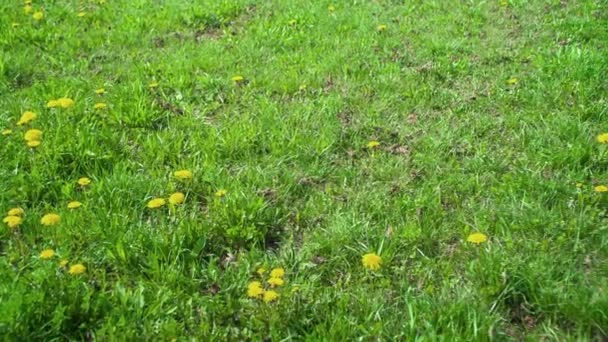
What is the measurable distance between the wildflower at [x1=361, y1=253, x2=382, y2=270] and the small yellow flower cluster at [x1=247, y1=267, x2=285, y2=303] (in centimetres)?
39

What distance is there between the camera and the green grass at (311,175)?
107 inches

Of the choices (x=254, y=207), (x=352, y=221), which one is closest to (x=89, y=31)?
(x=254, y=207)

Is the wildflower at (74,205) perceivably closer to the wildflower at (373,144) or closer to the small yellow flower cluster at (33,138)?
the small yellow flower cluster at (33,138)

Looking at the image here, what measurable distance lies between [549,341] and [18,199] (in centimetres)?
280

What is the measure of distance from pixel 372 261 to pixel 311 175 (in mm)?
1054

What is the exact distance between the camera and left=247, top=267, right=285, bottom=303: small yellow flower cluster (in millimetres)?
2656

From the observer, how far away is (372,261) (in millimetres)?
2922

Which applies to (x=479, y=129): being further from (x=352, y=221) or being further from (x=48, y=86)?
(x=48, y=86)

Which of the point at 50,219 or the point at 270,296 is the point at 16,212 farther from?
the point at 270,296

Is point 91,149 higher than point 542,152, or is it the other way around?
point 542,152

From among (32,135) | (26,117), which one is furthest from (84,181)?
(26,117)

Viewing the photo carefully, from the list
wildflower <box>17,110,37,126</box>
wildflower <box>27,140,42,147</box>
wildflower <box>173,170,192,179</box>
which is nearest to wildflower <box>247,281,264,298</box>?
wildflower <box>173,170,192,179</box>

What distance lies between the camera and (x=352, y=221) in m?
3.34

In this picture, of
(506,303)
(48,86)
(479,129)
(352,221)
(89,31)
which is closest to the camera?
(506,303)
